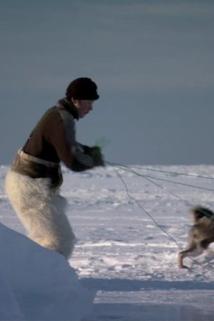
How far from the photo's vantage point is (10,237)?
23.4ft

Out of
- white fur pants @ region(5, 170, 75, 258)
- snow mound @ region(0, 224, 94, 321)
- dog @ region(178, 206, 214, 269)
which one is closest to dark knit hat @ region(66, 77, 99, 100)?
white fur pants @ region(5, 170, 75, 258)

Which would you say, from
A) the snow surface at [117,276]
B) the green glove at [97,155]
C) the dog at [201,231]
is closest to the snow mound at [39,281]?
the snow surface at [117,276]

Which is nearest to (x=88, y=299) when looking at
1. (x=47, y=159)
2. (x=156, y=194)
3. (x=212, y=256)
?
(x=47, y=159)

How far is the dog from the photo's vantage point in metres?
11.1

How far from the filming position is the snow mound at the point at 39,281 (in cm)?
669

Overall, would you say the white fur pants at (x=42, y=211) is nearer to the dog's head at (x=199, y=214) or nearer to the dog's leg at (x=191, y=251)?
the dog's leg at (x=191, y=251)

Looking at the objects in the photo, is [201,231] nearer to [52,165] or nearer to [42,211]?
[52,165]

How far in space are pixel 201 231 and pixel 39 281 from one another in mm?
4396

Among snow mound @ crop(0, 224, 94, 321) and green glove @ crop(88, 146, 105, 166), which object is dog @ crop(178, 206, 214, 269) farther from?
snow mound @ crop(0, 224, 94, 321)

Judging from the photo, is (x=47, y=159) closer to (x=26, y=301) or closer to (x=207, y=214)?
(x=26, y=301)

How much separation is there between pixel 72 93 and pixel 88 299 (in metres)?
1.78

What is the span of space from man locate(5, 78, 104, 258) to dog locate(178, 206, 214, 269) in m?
2.98

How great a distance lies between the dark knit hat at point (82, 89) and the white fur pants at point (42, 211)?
2.20ft

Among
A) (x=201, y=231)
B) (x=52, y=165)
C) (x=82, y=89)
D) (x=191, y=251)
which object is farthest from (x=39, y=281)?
(x=201, y=231)
